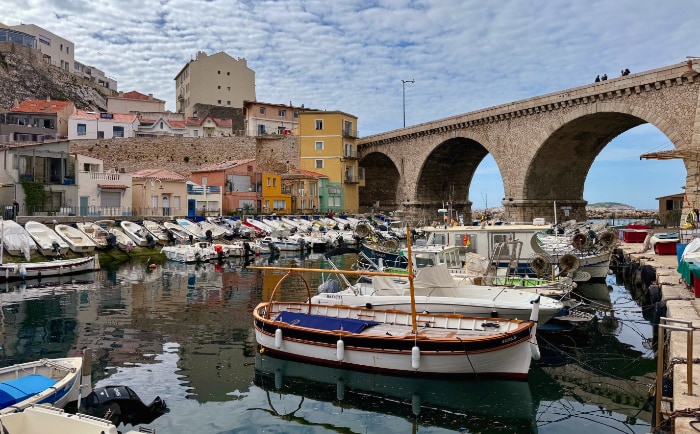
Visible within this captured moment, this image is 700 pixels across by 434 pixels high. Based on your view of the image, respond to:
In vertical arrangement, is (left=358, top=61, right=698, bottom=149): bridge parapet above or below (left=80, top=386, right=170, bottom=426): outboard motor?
above

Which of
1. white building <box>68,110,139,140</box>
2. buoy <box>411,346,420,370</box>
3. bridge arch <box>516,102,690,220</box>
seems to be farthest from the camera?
white building <box>68,110,139,140</box>

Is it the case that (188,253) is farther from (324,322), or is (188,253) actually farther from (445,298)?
(445,298)

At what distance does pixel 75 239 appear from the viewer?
2588 cm

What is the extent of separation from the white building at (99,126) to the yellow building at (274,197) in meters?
18.0

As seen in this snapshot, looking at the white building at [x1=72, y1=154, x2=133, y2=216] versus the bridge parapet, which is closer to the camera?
the bridge parapet

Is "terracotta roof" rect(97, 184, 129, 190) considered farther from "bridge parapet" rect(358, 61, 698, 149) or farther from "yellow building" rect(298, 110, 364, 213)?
"bridge parapet" rect(358, 61, 698, 149)

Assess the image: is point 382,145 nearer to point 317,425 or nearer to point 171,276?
point 171,276

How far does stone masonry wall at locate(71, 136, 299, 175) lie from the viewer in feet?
163

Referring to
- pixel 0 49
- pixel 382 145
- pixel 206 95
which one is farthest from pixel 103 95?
pixel 382 145

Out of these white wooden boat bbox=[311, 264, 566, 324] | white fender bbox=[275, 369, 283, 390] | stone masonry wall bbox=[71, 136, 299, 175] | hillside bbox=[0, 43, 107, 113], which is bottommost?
white fender bbox=[275, 369, 283, 390]

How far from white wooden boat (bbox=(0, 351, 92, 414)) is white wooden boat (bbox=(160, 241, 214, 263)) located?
1992cm

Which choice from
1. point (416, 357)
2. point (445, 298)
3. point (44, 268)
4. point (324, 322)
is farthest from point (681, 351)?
point (44, 268)

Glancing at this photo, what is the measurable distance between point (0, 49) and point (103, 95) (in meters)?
15.8

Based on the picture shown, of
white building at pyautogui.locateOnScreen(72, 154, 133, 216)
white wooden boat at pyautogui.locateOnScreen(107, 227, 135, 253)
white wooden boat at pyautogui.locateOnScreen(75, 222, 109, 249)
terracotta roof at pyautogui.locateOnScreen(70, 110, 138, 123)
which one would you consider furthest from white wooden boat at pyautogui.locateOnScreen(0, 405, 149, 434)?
terracotta roof at pyautogui.locateOnScreen(70, 110, 138, 123)
